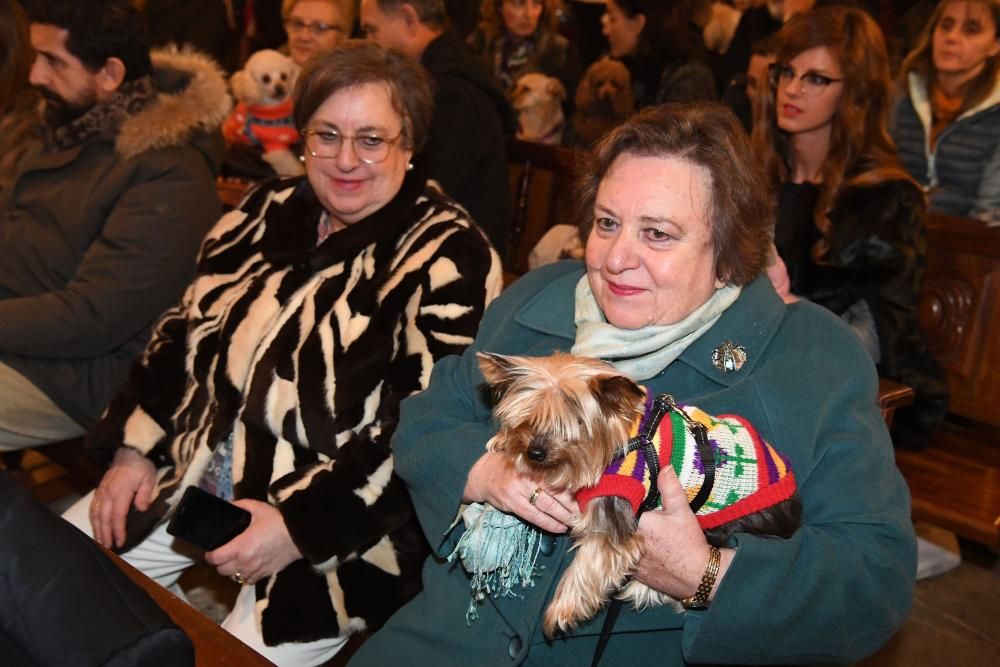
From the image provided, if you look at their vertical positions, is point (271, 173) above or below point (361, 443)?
below

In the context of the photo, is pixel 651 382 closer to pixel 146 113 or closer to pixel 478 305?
pixel 478 305

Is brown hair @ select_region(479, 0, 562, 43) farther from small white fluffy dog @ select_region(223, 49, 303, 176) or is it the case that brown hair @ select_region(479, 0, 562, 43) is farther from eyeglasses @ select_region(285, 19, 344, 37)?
eyeglasses @ select_region(285, 19, 344, 37)

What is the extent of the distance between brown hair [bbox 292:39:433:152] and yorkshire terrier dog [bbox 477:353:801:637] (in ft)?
3.78

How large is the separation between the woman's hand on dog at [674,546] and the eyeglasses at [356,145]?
1.31 m

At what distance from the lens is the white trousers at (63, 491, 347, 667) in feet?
7.53

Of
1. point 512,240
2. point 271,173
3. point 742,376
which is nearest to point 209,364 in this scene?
point 742,376

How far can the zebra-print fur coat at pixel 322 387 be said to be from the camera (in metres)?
2.29

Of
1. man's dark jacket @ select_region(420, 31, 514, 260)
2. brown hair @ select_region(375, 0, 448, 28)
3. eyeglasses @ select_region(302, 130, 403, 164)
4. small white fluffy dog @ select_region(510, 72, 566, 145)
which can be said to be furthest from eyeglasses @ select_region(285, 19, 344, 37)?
eyeglasses @ select_region(302, 130, 403, 164)

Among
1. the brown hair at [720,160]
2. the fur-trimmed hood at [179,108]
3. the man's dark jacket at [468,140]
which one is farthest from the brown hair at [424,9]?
the brown hair at [720,160]

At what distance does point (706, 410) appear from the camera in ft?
5.93

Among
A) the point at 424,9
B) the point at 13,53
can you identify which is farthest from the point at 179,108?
the point at 424,9

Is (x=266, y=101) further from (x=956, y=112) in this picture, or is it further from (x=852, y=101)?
(x=956, y=112)

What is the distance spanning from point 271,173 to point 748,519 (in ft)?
12.9

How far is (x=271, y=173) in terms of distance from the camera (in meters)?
5.06
